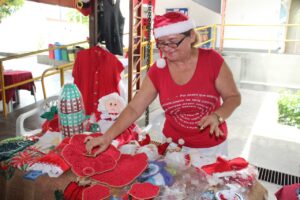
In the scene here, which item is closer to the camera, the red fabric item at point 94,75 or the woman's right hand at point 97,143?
the woman's right hand at point 97,143

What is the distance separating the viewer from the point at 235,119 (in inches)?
217

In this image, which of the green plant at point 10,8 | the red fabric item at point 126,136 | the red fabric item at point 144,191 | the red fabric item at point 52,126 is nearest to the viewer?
the red fabric item at point 144,191

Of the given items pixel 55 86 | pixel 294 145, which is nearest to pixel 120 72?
pixel 294 145

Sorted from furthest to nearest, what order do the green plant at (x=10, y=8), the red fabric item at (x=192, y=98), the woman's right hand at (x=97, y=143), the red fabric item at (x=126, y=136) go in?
the green plant at (x=10, y=8) → the red fabric item at (x=126, y=136) → the red fabric item at (x=192, y=98) → the woman's right hand at (x=97, y=143)

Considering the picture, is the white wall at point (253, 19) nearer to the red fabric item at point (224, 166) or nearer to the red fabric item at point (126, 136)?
the red fabric item at point (126, 136)

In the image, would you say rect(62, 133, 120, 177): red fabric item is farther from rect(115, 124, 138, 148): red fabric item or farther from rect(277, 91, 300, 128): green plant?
rect(277, 91, 300, 128): green plant

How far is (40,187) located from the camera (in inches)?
58.6

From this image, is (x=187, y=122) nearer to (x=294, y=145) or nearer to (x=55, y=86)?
(x=294, y=145)

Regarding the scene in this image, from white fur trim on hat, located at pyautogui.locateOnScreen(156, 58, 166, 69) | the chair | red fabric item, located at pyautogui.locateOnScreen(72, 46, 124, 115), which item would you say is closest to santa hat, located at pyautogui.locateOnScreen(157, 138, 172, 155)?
white fur trim on hat, located at pyautogui.locateOnScreen(156, 58, 166, 69)

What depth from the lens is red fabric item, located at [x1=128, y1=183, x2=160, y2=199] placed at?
4.22ft

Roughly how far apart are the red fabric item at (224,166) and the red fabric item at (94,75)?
1.68 m

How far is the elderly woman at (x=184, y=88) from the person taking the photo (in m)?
1.64

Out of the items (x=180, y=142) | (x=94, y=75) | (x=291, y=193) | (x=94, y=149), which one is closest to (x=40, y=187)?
(x=94, y=149)

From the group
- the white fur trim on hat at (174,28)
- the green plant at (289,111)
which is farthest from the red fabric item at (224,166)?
the green plant at (289,111)
